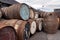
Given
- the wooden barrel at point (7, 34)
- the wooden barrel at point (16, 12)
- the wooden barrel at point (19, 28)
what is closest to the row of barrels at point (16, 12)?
the wooden barrel at point (16, 12)

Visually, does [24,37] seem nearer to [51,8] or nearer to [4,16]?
[4,16]

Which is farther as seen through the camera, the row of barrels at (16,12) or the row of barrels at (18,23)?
the row of barrels at (16,12)

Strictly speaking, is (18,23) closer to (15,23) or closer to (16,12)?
(15,23)

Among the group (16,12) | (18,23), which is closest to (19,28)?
(18,23)

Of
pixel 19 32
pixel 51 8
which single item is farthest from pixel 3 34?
pixel 51 8

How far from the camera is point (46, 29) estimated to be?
295 cm

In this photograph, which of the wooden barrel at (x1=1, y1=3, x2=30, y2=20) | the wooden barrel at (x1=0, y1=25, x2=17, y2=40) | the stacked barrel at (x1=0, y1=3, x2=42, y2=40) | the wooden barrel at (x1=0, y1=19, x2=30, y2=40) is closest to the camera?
the wooden barrel at (x1=0, y1=25, x2=17, y2=40)

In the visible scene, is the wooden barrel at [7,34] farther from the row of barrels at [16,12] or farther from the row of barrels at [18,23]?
the row of barrels at [16,12]

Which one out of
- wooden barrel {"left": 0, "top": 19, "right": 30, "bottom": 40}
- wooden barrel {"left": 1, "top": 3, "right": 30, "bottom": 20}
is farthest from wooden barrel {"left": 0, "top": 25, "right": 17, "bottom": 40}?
wooden barrel {"left": 1, "top": 3, "right": 30, "bottom": 20}

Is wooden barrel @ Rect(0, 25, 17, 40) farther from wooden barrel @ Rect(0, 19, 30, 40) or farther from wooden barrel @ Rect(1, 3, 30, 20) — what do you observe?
wooden barrel @ Rect(1, 3, 30, 20)

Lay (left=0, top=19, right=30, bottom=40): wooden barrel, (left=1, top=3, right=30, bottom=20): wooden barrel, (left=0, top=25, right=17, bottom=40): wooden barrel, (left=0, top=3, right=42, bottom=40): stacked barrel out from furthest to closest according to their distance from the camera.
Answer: (left=1, top=3, right=30, bottom=20): wooden barrel
(left=0, top=19, right=30, bottom=40): wooden barrel
(left=0, top=3, right=42, bottom=40): stacked barrel
(left=0, top=25, right=17, bottom=40): wooden barrel

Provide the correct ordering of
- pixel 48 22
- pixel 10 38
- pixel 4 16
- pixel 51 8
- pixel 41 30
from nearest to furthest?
pixel 10 38 < pixel 4 16 < pixel 48 22 < pixel 41 30 < pixel 51 8

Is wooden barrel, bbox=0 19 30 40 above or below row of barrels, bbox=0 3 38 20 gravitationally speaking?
below

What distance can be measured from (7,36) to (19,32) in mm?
453
